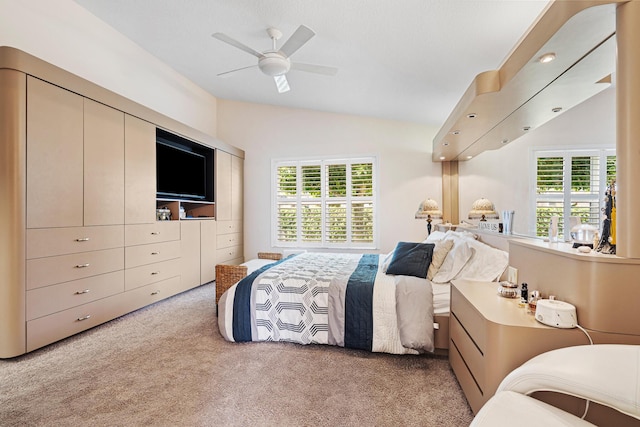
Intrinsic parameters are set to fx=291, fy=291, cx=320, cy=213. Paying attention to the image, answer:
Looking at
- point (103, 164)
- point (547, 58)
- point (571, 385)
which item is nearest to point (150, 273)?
point (103, 164)

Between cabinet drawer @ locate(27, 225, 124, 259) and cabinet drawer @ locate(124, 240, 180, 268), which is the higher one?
cabinet drawer @ locate(27, 225, 124, 259)

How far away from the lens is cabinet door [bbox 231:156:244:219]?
16.7 feet

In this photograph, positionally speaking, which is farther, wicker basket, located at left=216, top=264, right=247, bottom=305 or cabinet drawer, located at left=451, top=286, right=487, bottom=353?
wicker basket, located at left=216, top=264, right=247, bottom=305

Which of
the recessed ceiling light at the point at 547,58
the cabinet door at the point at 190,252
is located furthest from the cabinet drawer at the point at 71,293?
the recessed ceiling light at the point at 547,58

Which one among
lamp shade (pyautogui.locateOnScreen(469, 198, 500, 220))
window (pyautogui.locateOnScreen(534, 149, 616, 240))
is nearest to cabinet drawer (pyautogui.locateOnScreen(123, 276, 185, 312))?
lamp shade (pyautogui.locateOnScreen(469, 198, 500, 220))

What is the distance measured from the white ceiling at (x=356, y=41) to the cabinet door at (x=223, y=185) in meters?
1.15

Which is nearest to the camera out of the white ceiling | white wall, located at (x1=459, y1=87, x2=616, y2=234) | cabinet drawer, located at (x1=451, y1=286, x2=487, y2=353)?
cabinet drawer, located at (x1=451, y1=286, x2=487, y2=353)

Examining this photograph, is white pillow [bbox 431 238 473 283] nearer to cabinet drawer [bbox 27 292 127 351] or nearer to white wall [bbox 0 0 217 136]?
cabinet drawer [bbox 27 292 127 351]

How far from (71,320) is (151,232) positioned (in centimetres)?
117

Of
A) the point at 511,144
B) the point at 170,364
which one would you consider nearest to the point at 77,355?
the point at 170,364

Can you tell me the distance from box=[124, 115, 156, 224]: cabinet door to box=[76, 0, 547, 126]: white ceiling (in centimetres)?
116

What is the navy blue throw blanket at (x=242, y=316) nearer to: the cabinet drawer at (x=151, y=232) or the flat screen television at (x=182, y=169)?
the cabinet drawer at (x=151, y=232)

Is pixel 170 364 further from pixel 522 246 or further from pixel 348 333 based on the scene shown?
pixel 522 246

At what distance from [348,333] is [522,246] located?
4.42 feet
